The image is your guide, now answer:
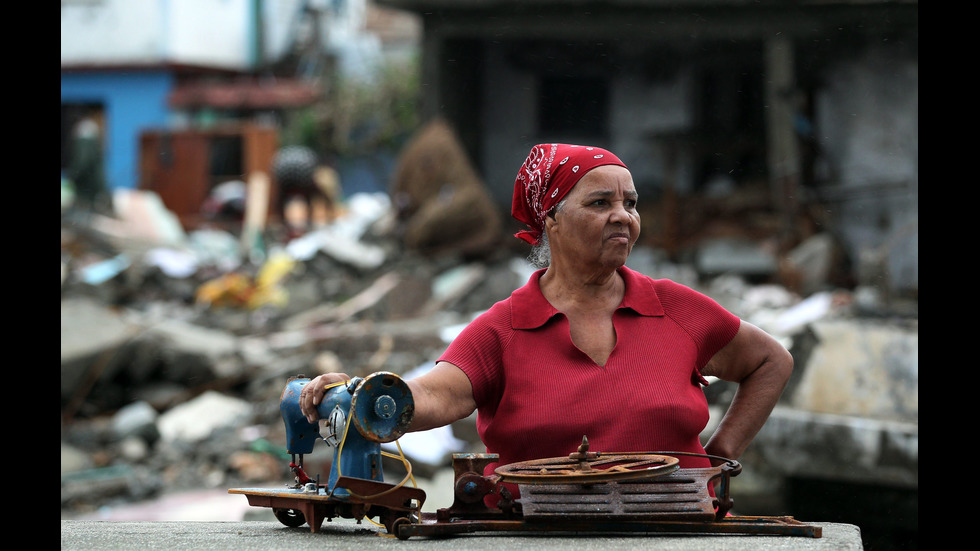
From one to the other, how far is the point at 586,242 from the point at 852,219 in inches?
445

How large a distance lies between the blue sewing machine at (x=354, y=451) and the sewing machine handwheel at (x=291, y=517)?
20 millimetres

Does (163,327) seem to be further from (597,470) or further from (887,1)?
(887,1)

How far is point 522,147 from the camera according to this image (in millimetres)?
15938

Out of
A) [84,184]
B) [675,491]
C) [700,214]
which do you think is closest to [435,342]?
→ [700,214]

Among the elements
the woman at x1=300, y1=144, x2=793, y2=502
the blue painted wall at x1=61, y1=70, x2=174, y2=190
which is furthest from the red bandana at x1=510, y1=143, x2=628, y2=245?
the blue painted wall at x1=61, y1=70, x2=174, y2=190

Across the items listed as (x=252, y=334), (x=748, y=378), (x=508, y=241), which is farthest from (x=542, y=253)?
(x=508, y=241)

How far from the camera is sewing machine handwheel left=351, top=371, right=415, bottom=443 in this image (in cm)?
236

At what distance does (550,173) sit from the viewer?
2686mm

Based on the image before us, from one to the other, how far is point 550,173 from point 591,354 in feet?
1.54

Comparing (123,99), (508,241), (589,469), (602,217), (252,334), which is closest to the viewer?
(589,469)

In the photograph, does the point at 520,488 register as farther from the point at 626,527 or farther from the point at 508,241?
the point at 508,241

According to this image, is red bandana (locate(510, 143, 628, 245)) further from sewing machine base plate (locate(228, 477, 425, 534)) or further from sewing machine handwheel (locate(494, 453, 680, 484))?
sewing machine base plate (locate(228, 477, 425, 534))

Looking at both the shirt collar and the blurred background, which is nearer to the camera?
the shirt collar

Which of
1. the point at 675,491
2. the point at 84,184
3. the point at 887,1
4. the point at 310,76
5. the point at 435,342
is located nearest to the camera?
the point at 675,491
